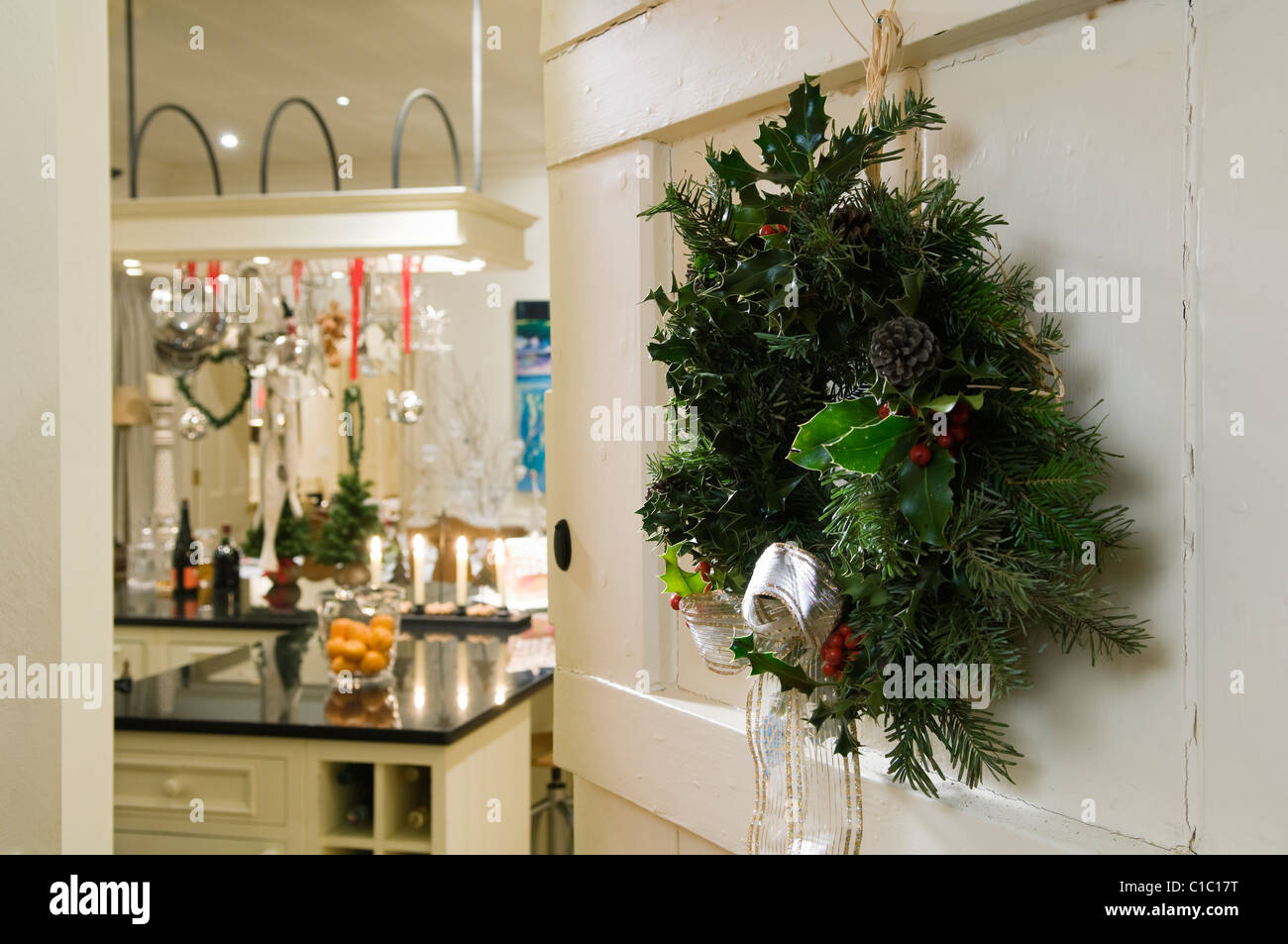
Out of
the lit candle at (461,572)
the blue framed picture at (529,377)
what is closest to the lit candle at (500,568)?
the lit candle at (461,572)

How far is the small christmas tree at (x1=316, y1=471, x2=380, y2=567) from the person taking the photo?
4141 millimetres

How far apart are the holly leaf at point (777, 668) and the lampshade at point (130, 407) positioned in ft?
17.3

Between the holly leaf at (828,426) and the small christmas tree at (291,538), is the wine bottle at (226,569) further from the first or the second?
the holly leaf at (828,426)

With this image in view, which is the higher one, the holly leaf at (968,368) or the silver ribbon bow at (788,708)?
the holly leaf at (968,368)

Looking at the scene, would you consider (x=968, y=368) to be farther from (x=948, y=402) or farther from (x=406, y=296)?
(x=406, y=296)

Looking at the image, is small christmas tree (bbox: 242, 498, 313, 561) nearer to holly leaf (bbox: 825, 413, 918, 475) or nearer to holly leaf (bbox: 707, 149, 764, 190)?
holly leaf (bbox: 707, 149, 764, 190)

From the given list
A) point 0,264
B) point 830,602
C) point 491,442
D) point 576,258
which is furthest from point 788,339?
point 491,442

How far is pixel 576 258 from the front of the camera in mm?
1155

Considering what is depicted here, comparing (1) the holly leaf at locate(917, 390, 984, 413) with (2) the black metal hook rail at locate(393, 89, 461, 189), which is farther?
(2) the black metal hook rail at locate(393, 89, 461, 189)

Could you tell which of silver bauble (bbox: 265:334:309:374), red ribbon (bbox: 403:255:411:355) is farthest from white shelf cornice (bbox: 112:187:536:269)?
silver bauble (bbox: 265:334:309:374)

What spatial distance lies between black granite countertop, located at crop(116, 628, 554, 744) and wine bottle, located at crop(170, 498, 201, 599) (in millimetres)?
954

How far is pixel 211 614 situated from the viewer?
3.59 metres

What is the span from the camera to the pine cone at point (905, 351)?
61 centimetres
